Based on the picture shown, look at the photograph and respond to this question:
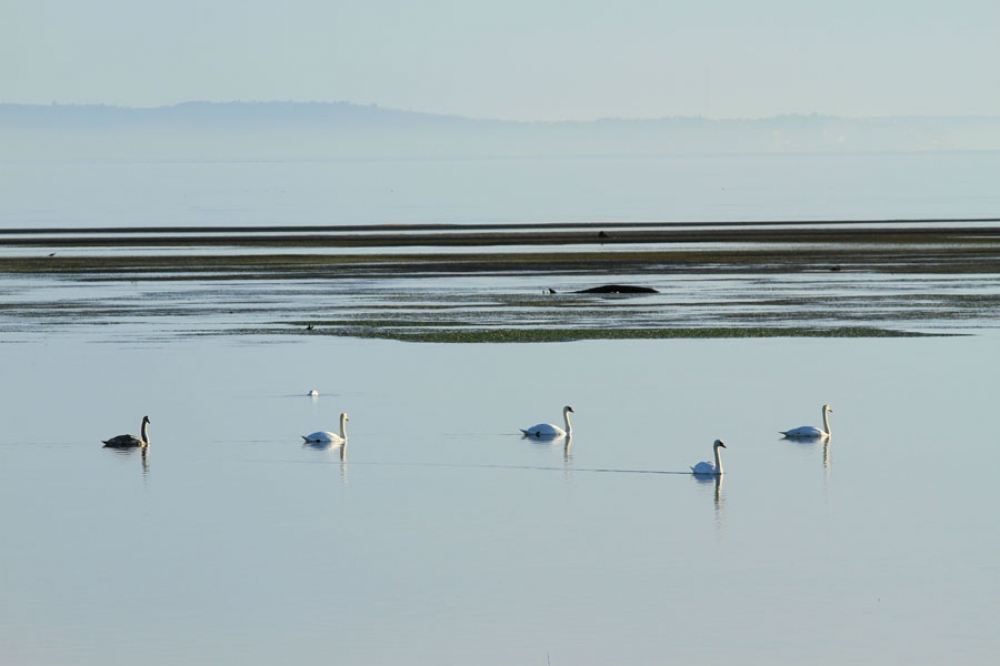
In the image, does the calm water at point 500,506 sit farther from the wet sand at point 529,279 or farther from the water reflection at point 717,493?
the wet sand at point 529,279

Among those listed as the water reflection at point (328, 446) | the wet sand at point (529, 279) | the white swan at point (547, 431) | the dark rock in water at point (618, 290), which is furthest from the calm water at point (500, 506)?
the dark rock in water at point (618, 290)

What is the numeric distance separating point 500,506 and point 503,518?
31.5 inches

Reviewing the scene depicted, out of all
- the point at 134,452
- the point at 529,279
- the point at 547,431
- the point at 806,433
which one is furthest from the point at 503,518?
the point at 529,279

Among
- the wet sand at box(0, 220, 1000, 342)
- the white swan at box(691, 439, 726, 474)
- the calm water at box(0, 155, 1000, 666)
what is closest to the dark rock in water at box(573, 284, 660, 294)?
the wet sand at box(0, 220, 1000, 342)

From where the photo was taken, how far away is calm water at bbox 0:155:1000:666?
15.2 meters

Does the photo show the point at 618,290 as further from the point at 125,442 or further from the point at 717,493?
the point at 717,493

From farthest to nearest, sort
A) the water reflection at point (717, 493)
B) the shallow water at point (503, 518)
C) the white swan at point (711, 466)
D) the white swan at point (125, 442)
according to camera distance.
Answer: the white swan at point (125, 442) → the white swan at point (711, 466) → the water reflection at point (717, 493) → the shallow water at point (503, 518)

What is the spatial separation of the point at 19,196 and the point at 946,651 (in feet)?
596

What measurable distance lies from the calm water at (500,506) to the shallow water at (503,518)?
0.06 metres

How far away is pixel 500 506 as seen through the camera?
21.0 m

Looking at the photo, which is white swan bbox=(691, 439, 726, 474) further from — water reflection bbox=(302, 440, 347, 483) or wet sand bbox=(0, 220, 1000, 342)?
wet sand bbox=(0, 220, 1000, 342)

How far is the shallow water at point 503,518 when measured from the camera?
15.1m

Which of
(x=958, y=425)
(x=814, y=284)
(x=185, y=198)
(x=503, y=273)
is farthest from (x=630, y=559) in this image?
(x=185, y=198)

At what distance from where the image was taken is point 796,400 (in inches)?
1176
